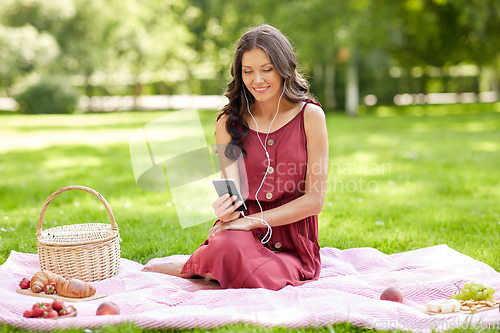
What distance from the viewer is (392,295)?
9.48ft

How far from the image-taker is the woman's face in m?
3.12

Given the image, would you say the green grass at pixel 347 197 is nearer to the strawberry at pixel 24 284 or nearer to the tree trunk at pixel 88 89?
the strawberry at pixel 24 284

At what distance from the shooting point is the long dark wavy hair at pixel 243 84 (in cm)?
310

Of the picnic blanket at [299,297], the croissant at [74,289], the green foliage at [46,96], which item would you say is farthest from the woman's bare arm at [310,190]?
the green foliage at [46,96]

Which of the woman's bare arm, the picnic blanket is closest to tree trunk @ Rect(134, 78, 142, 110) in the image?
the picnic blanket

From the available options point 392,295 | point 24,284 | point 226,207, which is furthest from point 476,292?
point 24,284

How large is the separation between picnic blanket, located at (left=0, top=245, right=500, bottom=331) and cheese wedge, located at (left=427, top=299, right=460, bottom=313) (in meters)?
0.07

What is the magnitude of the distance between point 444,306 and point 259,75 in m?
1.72

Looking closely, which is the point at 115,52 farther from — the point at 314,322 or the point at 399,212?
the point at 314,322

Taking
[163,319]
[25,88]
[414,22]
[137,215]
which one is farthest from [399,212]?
[25,88]

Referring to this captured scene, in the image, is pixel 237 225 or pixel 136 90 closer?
pixel 237 225

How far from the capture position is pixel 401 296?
2.92 metres

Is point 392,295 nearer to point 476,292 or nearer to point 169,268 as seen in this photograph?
point 476,292

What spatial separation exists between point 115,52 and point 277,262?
79.9 feet
